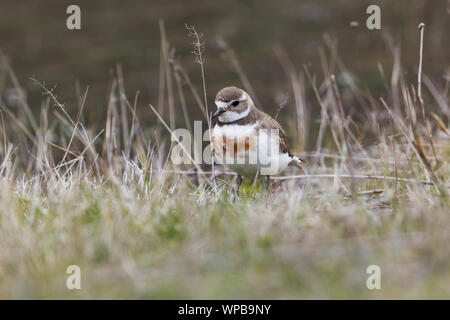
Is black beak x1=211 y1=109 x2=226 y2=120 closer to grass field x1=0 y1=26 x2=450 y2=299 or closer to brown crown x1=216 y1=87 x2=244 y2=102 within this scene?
brown crown x1=216 y1=87 x2=244 y2=102

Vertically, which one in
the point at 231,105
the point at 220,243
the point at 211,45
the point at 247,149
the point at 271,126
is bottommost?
the point at 220,243

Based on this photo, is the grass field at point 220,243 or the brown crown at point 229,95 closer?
the grass field at point 220,243

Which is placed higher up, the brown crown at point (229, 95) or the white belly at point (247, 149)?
the brown crown at point (229, 95)

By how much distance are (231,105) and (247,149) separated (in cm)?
44

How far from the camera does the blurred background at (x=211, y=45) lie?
11297mm

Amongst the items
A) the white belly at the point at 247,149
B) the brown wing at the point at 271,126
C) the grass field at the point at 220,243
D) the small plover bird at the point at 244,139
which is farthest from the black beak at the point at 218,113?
the grass field at the point at 220,243

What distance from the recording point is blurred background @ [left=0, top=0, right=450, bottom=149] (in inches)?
445

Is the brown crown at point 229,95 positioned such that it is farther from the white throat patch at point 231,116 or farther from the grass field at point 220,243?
the grass field at point 220,243

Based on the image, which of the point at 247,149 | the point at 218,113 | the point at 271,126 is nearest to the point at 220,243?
the point at 247,149

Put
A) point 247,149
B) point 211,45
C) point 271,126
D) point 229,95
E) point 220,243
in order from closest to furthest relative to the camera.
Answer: point 220,243
point 247,149
point 229,95
point 271,126
point 211,45

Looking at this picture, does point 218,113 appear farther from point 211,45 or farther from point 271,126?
point 211,45

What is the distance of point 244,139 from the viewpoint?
566 centimetres

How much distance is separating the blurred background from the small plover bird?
3.96 m

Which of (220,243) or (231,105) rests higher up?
(231,105)
